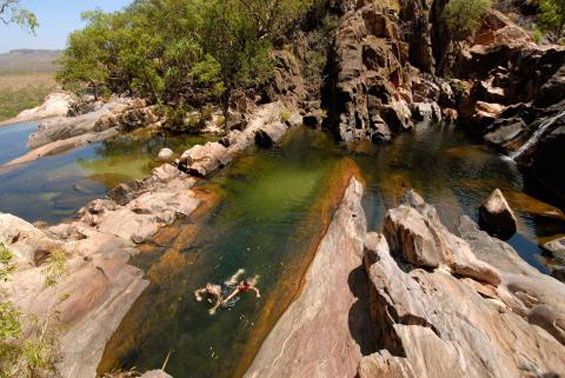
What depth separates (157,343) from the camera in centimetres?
1302

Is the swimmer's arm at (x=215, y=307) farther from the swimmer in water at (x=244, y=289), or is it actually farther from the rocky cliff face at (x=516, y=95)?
the rocky cliff face at (x=516, y=95)

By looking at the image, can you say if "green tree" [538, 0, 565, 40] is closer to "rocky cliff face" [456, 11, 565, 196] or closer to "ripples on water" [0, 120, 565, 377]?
"rocky cliff face" [456, 11, 565, 196]

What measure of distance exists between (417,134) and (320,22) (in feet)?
126

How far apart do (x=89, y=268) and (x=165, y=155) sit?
2063 cm

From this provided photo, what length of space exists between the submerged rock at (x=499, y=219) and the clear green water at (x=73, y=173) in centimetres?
2814

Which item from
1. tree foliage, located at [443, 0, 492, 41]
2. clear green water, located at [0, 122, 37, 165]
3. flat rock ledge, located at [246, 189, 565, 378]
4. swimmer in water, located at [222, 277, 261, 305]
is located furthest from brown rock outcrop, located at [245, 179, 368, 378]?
tree foliage, located at [443, 0, 492, 41]

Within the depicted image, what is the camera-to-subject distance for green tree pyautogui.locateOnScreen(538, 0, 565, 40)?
55875mm

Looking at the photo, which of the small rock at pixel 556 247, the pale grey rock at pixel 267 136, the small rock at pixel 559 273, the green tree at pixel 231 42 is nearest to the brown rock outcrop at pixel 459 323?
the small rock at pixel 559 273

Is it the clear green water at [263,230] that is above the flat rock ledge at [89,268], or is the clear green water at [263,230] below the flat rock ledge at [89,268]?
below

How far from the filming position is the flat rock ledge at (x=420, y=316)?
9.23 metres

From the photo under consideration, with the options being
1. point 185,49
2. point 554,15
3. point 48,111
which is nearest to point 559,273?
point 185,49

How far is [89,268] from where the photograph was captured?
1580 cm

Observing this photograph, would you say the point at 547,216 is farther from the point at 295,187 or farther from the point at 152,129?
the point at 152,129

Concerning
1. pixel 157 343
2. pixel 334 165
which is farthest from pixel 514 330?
pixel 334 165
